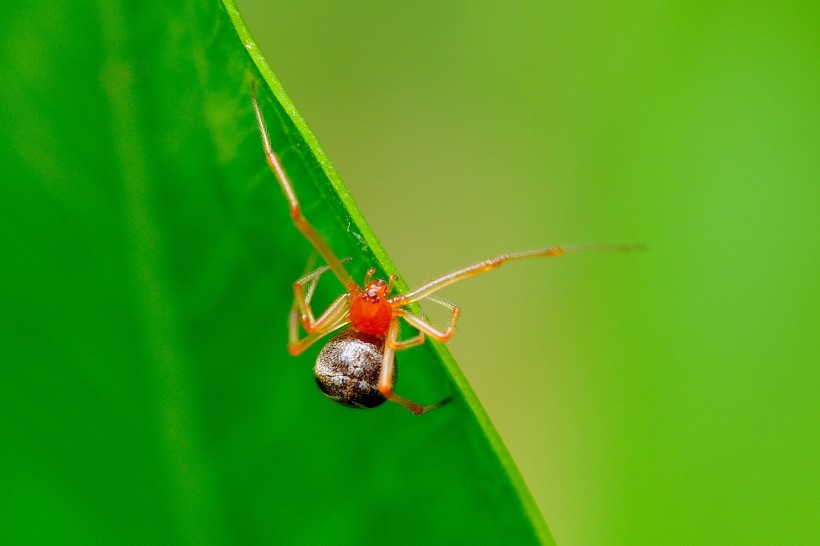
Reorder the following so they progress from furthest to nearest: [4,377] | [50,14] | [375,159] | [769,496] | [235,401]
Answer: [375,159], [769,496], [235,401], [4,377], [50,14]

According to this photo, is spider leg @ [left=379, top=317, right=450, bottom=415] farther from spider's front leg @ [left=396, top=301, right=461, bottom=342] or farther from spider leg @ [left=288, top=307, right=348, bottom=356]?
spider leg @ [left=288, top=307, right=348, bottom=356]

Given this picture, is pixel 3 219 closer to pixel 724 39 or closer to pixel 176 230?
pixel 176 230

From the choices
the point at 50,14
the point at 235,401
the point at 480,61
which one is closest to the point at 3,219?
the point at 50,14

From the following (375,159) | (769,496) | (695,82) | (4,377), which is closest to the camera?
(4,377)

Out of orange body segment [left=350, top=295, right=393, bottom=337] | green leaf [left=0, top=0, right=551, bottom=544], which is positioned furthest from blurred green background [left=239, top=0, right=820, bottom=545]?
green leaf [left=0, top=0, right=551, bottom=544]

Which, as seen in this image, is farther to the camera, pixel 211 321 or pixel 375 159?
pixel 375 159

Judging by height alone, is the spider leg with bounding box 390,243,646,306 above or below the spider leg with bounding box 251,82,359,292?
below

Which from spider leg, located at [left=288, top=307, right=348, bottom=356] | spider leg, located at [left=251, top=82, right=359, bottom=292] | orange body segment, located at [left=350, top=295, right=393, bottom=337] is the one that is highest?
spider leg, located at [left=251, top=82, right=359, bottom=292]
